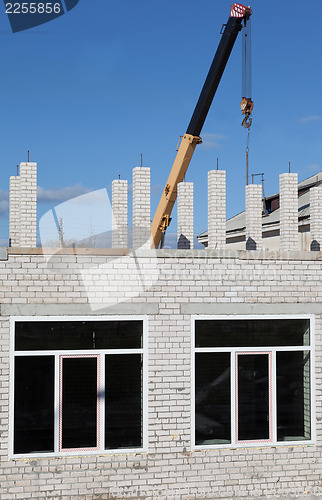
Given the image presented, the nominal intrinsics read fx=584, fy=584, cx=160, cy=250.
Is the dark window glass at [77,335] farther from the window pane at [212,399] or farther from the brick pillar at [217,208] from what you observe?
the brick pillar at [217,208]

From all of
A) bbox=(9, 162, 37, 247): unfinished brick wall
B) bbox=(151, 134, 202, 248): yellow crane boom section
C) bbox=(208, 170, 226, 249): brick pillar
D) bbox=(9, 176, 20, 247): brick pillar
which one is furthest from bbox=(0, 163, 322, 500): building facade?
bbox=(151, 134, 202, 248): yellow crane boom section

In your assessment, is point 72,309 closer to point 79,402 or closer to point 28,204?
point 79,402

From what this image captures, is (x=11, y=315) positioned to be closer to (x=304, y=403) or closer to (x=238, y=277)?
(x=238, y=277)

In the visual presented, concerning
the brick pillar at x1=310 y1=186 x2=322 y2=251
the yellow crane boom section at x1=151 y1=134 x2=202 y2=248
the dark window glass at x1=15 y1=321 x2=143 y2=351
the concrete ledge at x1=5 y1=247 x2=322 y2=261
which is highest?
the yellow crane boom section at x1=151 y1=134 x2=202 y2=248

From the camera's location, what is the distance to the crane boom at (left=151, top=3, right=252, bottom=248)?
491 inches

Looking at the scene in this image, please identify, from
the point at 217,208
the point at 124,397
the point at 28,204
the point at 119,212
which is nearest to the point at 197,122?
the point at 217,208

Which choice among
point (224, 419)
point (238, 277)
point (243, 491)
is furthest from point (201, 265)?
point (243, 491)

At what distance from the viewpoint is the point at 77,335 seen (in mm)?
9703

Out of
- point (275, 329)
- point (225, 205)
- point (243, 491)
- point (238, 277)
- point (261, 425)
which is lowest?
point (243, 491)

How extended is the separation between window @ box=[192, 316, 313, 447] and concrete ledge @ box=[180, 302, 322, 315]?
0.13 metres

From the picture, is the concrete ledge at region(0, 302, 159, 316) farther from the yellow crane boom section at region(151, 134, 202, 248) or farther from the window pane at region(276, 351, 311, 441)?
the yellow crane boom section at region(151, 134, 202, 248)

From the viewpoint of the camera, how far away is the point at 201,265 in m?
10.1

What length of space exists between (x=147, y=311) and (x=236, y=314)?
61.6 inches

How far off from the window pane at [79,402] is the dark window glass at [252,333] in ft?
6.36
